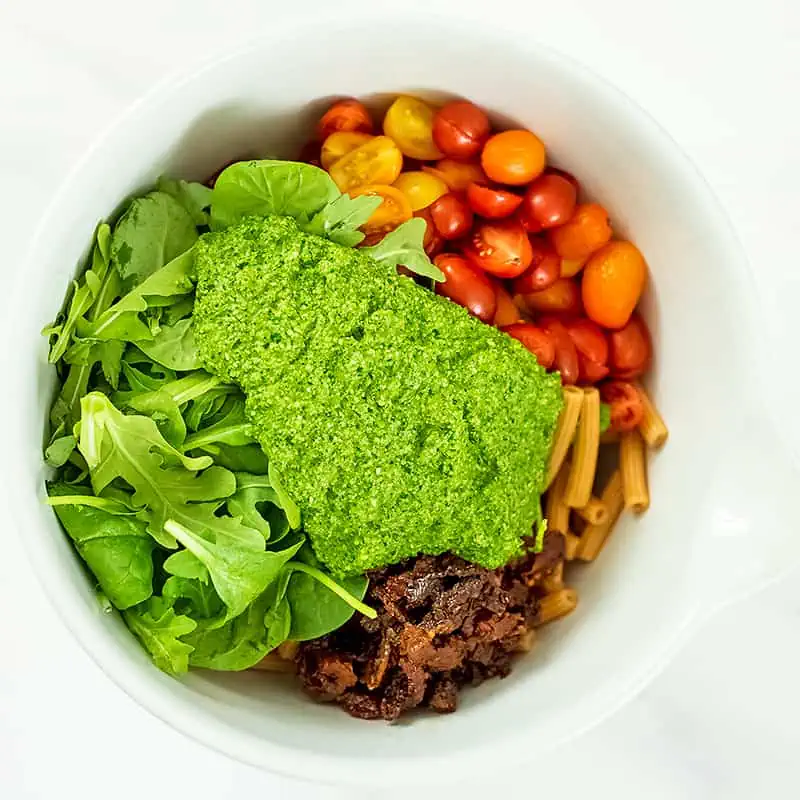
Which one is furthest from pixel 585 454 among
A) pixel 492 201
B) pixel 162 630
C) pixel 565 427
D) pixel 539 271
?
pixel 162 630

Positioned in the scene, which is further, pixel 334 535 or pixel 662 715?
pixel 662 715

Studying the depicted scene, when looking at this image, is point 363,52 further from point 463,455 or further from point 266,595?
point 266,595

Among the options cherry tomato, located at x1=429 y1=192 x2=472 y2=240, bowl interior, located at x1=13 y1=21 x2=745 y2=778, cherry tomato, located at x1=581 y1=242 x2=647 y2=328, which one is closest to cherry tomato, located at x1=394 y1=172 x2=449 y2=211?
cherry tomato, located at x1=429 y1=192 x2=472 y2=240

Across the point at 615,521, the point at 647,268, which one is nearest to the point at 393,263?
the point at 647,268

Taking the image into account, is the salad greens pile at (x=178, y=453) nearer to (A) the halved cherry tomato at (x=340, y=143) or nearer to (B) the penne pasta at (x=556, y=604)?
(A) the halved cherry tomato at (x=340, y=143)

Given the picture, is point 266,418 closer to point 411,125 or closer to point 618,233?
point 411,125

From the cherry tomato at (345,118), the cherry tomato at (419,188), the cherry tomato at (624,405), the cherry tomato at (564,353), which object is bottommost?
the cherry tomato at (624,405)

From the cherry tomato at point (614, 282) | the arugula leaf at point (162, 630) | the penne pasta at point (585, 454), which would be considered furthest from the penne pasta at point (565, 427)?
the arugula leaf at point (162, 630)
